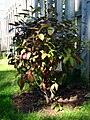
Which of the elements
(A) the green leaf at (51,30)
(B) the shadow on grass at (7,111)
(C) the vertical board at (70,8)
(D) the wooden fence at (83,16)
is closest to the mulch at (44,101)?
(B) the shadow on grass at (7,111)

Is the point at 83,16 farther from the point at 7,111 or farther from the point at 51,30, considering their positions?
the point at 7,111

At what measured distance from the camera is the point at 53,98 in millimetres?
3586

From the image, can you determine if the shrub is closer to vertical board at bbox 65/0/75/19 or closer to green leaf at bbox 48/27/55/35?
green leaf at bbox 48/27/55/35

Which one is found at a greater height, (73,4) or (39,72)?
(73,4)

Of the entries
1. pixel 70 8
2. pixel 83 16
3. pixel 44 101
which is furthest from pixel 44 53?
pixel 70 8

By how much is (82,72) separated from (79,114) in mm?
1164

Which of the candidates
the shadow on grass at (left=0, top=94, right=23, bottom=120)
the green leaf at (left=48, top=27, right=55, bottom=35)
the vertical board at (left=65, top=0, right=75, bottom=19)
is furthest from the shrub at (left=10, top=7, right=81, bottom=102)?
the vertical board at (left=65, top=0, right=75, bottom=19)

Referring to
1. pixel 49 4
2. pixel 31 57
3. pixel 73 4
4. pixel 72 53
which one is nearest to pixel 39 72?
pixel 31 57

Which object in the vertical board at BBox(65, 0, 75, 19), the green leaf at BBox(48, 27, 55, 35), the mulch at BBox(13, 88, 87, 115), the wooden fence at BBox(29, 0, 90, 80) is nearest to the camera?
the green leaf at BBox(48, 27, 55, 35)

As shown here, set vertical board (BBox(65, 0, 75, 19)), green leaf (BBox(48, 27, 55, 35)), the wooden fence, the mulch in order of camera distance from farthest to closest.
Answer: vertical board (BBox(65, 0, 75, 19)) → the wooden fence → the mulch → green leaf (BBox(48, 27, 55, 35))

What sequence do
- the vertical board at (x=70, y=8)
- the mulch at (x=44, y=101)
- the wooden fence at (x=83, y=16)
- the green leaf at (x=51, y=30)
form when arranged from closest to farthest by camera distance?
the green leaf at (x=51, y=30)
the mulch at (x=44, y=101)
the wooden fence at (x=83, y=16)
the vertical board at (x=70, y=8)

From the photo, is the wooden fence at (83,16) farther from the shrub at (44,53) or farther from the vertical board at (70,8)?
the shrub at (44,53)

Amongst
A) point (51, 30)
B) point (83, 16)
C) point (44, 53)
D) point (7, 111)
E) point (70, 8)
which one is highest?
point (70, 8)

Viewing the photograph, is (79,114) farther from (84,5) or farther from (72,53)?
(84,5)
